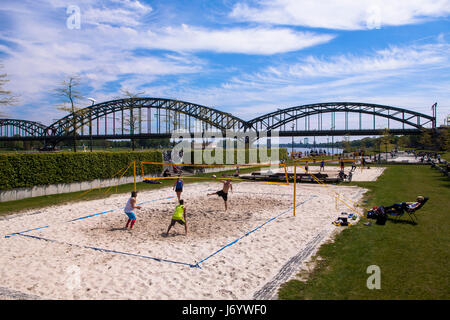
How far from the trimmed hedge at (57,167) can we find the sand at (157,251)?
415cm

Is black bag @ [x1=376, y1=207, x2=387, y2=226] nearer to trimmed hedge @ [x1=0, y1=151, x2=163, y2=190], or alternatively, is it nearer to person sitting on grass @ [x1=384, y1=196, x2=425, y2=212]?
person sitting on grass @ [x1=384, y1=196, x2=425, y2=212]

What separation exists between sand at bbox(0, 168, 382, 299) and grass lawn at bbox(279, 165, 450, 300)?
54 cm

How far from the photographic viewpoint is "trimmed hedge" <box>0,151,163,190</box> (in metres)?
16.3

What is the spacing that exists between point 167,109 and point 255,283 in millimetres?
112295

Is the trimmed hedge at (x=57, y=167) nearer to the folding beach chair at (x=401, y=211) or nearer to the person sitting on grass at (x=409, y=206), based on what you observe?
the folding beach chair at (x=401, y=211)

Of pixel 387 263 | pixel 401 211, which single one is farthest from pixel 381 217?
pixel 387 263

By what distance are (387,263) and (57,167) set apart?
18608mm

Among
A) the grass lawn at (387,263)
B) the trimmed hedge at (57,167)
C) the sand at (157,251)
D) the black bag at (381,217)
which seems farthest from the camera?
the trimmed hedge at (57,167)

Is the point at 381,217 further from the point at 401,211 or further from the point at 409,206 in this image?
the point at 409,206

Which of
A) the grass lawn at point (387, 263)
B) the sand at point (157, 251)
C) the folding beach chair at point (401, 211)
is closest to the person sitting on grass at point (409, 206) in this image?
the folding beach chair at point (401, 211)

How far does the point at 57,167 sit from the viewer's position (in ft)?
61.4

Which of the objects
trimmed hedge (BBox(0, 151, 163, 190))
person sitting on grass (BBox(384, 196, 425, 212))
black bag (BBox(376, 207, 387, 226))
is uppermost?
trimmed hedge (BBox(0, 151, 163, 190))

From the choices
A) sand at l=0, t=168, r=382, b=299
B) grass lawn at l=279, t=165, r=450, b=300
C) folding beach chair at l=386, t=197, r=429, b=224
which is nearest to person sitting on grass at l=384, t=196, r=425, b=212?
folding beach chair at l=386, t=197, r=429, b=224

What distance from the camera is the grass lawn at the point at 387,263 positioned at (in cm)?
555
